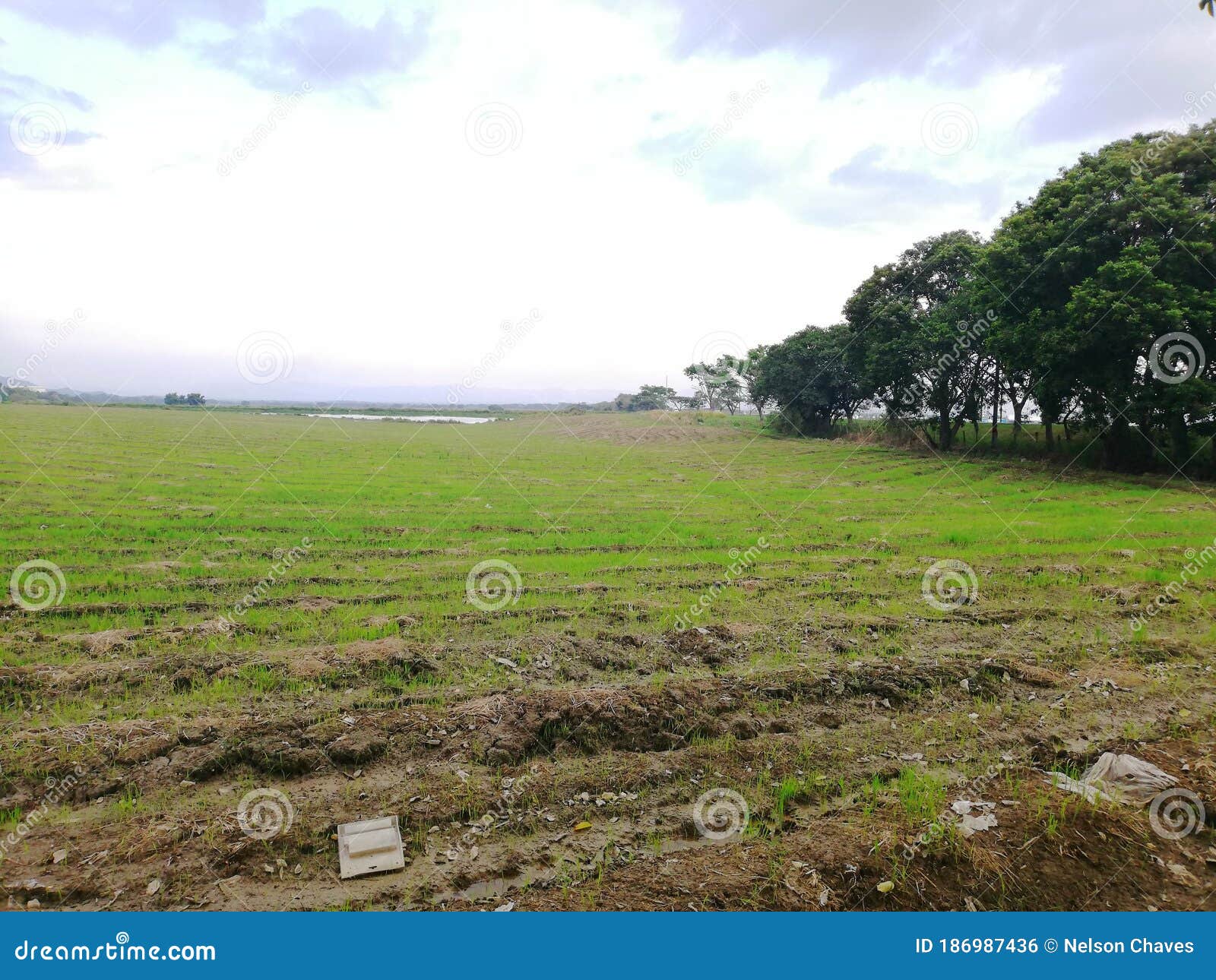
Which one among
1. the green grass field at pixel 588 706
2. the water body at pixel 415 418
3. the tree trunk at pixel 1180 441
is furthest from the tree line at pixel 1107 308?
the water body at pixel 415 418

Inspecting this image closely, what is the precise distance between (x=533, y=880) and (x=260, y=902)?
5.41ft

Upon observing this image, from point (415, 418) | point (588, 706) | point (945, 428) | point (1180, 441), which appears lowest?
point (588, 706)

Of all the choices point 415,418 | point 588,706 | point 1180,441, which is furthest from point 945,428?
point 415,418

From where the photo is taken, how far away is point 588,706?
604 cm

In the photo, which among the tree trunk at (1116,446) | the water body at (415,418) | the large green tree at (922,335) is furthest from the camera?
the water body at (415,418)

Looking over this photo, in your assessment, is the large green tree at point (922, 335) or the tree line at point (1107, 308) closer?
the tree line at point (1107, 308)

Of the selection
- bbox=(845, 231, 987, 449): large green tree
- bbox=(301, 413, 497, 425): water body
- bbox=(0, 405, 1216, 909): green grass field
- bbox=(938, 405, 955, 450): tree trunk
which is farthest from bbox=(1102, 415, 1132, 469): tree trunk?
bbox=(301, 413, 497, 425): water body

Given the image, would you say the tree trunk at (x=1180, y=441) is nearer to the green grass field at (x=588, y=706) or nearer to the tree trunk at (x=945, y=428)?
the green grass field at (x=588, y=706)

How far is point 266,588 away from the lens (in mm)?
9586

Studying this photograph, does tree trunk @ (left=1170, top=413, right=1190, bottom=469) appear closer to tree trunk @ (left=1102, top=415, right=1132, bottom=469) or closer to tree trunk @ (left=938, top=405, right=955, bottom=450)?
tree trunk @ (left=1102, top=415, right=1132, bottom=469)

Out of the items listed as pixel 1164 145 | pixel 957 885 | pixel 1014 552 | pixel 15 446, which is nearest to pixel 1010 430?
pixel 1164 145

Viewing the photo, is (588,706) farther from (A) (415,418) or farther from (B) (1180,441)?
(A) (415,418)

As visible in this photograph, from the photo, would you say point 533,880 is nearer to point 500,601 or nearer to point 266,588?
point 500,601

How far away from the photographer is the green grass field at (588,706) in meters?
4.21
